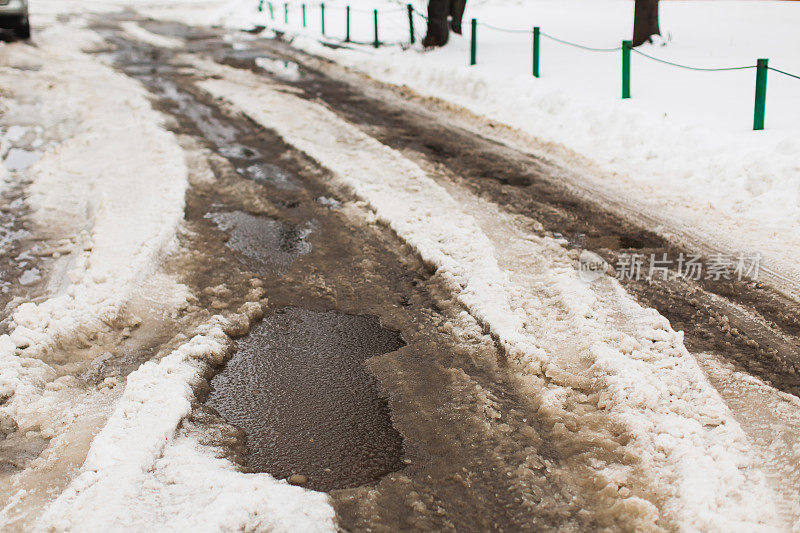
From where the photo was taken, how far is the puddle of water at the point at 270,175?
710cm

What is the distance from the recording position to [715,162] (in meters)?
6.79

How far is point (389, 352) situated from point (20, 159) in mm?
6526

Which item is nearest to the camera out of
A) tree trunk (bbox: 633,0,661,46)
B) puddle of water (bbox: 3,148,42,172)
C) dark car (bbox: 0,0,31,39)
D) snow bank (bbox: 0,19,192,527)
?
snow bank (bbox: 0,19,192,527)

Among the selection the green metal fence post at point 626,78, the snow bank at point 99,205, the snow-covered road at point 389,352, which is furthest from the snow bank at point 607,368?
the green metal fence post at point 626,78

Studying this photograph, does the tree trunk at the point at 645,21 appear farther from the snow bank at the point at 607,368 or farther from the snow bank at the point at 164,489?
the snow bank at the point at 164,489

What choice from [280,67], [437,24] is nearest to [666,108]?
[437,24]

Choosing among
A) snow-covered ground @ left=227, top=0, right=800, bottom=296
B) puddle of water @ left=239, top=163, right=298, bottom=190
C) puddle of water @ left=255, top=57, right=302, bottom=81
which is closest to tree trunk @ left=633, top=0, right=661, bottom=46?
snow-covered ground @ left=227, top=0, right=800, bottom=296

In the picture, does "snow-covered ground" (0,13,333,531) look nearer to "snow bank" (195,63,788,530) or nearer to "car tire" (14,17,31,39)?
"snow bank" (195,63,788,530)

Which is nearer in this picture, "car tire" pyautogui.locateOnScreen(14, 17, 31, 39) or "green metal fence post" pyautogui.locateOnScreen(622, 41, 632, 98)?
"green metal fence post" pyautogui.locateOnScreen(622, 41, 632, 98)

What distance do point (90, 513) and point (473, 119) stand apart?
27.9 ft

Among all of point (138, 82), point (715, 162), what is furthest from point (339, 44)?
point (715, 162)

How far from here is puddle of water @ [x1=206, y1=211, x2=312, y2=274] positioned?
5.27 m

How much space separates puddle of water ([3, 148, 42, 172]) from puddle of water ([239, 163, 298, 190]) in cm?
275

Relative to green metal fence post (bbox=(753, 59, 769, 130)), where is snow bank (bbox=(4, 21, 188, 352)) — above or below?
below
